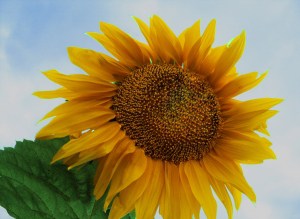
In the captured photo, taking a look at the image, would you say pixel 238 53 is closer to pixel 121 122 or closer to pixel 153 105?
pixel 153 105

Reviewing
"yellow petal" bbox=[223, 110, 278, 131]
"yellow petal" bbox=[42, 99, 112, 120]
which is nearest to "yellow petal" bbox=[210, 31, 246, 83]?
"yellow petal" bbox=[223, 110, 278, 131]

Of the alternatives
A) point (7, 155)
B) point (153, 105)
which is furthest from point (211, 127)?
point (7, 155)

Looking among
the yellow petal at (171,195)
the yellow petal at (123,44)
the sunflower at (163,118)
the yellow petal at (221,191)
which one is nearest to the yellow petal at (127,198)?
the sunflower at (163,118)

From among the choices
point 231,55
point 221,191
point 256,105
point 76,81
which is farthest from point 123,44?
point 221,191

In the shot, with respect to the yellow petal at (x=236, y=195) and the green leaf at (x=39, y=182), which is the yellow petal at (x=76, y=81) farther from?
the yellow petal at (x=236, y=195)

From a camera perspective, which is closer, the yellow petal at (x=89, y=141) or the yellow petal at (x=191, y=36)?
the yellow petal at (x=89, y=141)

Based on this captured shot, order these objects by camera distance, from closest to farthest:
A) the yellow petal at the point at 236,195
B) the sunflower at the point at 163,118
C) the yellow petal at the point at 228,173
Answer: the sunflower at the point at 163,118 → the yellow petal at the point at 228,173 → the yellow petal at the point at 236,195

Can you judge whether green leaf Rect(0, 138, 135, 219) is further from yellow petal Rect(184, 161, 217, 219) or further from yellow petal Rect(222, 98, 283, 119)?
yellow petal Rect(222, 98, 283, 119)

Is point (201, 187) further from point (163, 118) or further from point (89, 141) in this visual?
point (89, 141)
